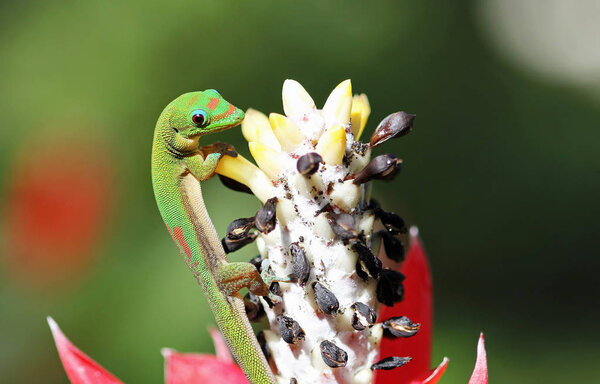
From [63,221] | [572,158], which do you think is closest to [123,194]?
[63,221]

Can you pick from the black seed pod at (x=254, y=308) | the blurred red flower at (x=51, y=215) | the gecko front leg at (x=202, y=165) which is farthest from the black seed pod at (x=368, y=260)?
the blurred red flower at (x=51, y=215)

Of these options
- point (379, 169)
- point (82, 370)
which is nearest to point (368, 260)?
point (379, 169)

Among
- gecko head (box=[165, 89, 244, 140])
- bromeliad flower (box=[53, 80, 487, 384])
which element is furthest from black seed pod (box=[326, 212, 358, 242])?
gecko head (box=[165, 89, 244, 140])

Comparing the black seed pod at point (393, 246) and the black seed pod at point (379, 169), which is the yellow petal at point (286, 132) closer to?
the black seed pod at point (379, 169)

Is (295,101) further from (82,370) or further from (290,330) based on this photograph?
(82,370)

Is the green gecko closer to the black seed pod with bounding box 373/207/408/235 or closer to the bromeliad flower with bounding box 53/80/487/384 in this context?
the bromeliad flower with bounding box 53/80/487/384

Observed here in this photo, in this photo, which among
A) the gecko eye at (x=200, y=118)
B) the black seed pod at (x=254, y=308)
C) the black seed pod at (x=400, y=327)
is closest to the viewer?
the black seed pod at (x=400, y=327)
